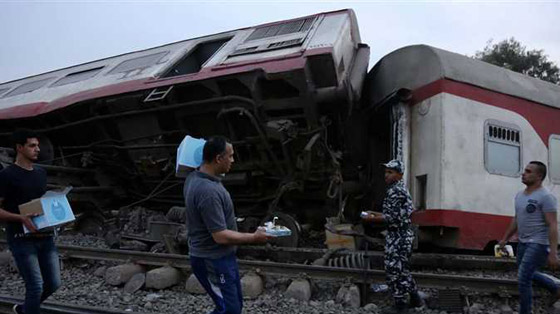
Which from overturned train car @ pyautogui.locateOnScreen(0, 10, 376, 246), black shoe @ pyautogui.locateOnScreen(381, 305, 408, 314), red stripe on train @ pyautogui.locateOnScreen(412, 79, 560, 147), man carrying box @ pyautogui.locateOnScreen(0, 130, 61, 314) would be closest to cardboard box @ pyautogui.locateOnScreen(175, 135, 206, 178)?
man carrying box @ pyautogui.locateOnScreen(0, 130, 61, 314)

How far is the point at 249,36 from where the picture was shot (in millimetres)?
8086

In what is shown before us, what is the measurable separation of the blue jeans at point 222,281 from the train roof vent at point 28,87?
28.8 feet

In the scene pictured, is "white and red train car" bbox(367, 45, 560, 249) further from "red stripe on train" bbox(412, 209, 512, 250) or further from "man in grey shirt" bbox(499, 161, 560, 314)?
"man in grey shirt" bbox(499, 161, 560, 314)

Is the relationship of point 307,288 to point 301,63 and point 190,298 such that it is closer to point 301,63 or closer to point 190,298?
point 190,298

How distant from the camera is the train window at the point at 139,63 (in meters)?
8.53

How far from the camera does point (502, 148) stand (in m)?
6.41

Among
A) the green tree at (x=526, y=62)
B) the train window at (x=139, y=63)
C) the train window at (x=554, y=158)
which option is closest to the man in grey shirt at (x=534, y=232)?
the train window at (x=554, y=158)

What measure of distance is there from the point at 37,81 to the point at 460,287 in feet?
31.2

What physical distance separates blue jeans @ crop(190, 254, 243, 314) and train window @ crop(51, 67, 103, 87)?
739 centimetres

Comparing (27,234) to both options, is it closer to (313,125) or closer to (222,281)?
(222,281)

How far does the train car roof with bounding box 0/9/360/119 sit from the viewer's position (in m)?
6.67

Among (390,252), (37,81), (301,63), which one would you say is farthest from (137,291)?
(37,81)

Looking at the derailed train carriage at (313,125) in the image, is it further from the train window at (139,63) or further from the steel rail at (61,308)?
the steel rail at (61,308)

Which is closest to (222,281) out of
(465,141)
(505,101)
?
(465,141)
